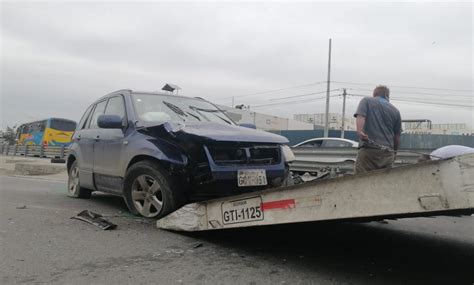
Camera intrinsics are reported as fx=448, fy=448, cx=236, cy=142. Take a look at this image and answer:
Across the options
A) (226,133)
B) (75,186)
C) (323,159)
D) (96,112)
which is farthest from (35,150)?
(226,133)

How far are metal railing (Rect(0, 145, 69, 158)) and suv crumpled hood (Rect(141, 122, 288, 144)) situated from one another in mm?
19499

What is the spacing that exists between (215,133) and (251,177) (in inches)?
24.5

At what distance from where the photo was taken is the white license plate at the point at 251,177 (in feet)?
15.8

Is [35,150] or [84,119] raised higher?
[84,119]

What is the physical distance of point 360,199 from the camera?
11.2ft

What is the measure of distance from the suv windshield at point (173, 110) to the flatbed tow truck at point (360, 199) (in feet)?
4.86

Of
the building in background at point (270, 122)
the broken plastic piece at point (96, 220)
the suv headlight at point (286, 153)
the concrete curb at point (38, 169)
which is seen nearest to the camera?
the broken plastic piece at point (96, 220)

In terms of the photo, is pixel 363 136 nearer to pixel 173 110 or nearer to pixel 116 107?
pixel 173 110

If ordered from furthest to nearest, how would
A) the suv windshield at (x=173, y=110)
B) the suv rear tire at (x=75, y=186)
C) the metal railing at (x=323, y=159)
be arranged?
the metal railing at (x=323, y=159), the suv rear tire at (x=75, y=186), the suv windshield at (x=173, y=110)

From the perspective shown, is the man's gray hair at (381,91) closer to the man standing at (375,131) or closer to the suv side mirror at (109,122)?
the man standing at (375,131)

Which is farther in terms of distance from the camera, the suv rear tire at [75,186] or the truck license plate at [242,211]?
the suv rear tire at [75,186]

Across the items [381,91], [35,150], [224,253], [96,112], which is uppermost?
[381,91]

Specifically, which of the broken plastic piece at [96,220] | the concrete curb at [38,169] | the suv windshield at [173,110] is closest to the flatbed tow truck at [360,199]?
the broken plastic piece at [96,220]

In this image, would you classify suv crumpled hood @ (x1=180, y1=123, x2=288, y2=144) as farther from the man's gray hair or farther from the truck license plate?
the man's gray hair
